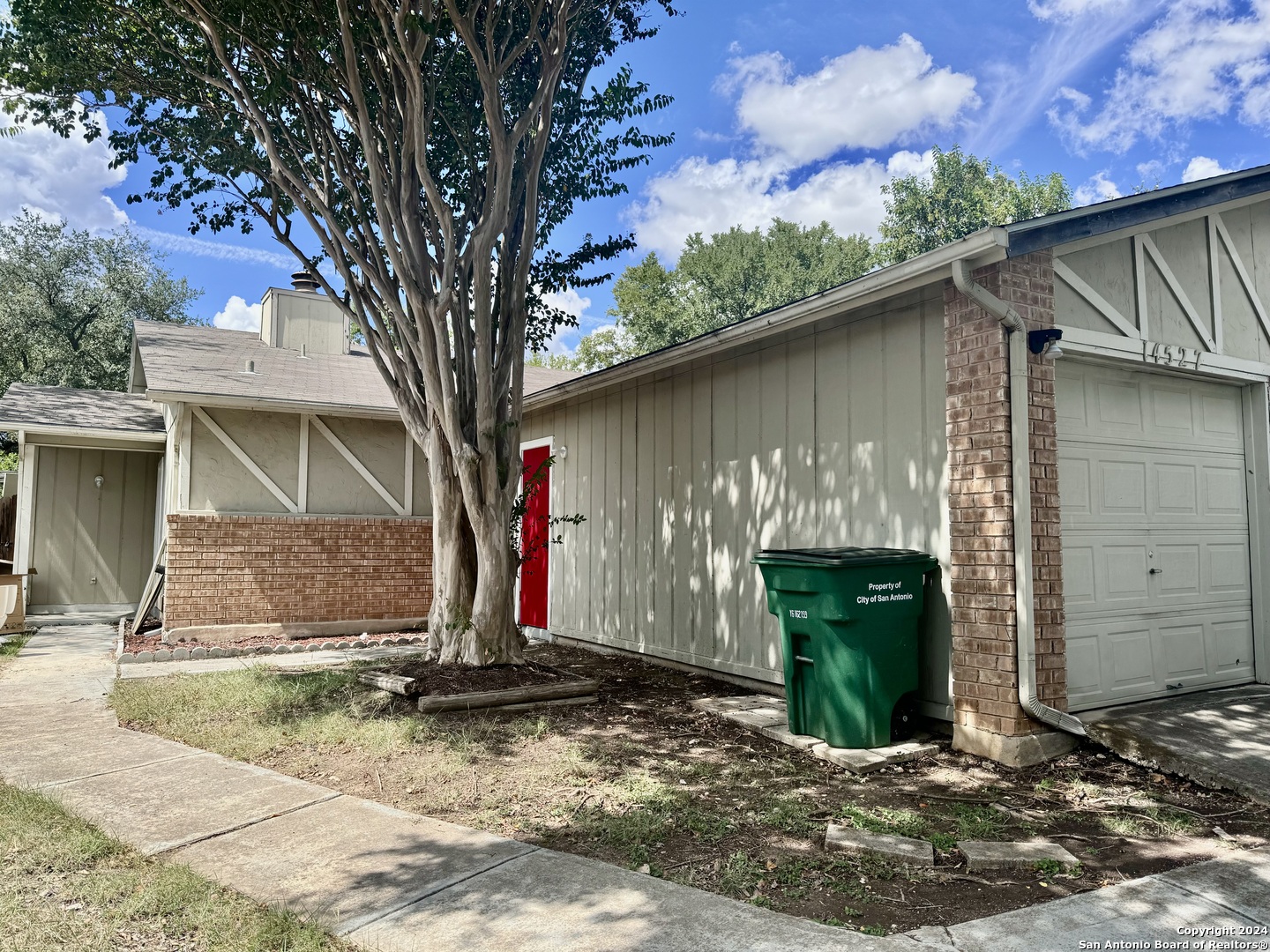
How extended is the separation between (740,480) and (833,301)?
2048 mm

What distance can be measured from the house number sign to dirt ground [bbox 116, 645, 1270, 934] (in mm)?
2546

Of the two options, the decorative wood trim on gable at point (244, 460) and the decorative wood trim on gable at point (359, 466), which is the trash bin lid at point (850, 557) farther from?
the decorative wood trim on gable at point (244, 460)

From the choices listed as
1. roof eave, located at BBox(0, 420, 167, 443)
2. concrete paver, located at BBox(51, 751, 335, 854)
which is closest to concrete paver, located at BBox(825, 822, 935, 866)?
concrete paver, located at BBox(51, 751, 335, 854)

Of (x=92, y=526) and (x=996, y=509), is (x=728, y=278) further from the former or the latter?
(x=996, y=509)

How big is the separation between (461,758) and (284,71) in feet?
18.0

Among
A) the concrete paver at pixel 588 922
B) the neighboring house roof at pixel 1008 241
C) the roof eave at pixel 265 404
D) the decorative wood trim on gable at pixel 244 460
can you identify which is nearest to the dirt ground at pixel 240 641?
the decorative wood trim on gable at pixel 244 460

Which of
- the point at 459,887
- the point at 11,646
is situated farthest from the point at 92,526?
the point at 459,887

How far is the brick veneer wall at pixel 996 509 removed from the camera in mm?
4605

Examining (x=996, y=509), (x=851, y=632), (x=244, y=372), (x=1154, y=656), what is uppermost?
(x=244, y=372)

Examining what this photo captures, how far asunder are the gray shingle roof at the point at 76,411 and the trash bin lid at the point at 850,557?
398 inches

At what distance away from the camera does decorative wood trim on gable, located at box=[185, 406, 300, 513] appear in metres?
9.62

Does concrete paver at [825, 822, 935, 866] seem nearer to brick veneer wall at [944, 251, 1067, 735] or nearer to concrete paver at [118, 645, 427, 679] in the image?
brick veneer wall at [944, 251, 1067, 735]

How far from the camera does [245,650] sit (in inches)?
352

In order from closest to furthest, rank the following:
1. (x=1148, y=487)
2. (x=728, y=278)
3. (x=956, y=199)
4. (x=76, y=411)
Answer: (x=1148, y=487) < (x=76, y=411) < (x=956, y=199) < (x=728, y=278)
